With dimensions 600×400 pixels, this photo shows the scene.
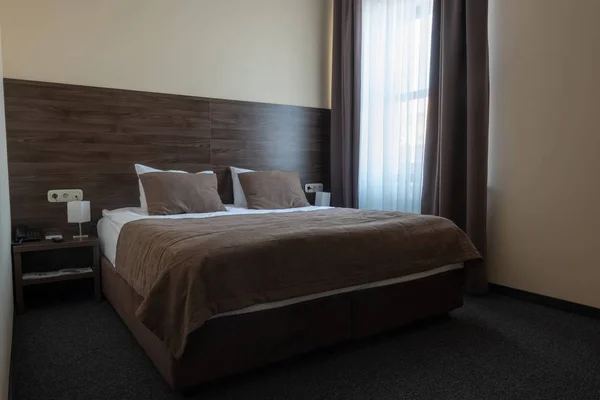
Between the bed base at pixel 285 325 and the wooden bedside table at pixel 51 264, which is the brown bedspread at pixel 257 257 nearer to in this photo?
the bed base at pixel 285 325

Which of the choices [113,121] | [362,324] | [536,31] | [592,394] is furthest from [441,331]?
[113,121]

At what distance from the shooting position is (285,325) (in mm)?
1960

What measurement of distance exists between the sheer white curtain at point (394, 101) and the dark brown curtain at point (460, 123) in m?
0.20

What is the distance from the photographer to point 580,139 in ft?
8.95

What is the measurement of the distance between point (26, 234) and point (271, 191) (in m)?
1.86

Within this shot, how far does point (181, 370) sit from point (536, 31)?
308 centimetres

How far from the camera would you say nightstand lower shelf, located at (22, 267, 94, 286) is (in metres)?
2.84

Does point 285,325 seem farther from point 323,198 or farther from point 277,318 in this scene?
point 323,198

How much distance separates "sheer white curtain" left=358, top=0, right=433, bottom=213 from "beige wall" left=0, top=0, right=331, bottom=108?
671mm

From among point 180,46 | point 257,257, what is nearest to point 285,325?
point 257,257

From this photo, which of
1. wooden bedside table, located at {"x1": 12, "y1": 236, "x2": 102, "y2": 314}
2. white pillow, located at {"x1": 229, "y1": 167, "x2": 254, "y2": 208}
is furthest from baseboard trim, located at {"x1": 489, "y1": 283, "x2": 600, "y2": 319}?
wooden bedside table, located at {"x1": 12, "y1": 236, "x2": 102, "y2": 314}

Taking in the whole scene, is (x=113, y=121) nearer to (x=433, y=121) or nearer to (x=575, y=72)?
(x=433, y=121)

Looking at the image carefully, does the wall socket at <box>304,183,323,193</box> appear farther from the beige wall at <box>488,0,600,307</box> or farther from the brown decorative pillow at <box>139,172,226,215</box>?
the beige wall at <box>488,0,600,307</box>

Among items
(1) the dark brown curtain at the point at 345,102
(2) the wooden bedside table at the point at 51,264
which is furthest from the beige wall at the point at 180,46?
(2) the wooden bedside table at the point at 51,264
